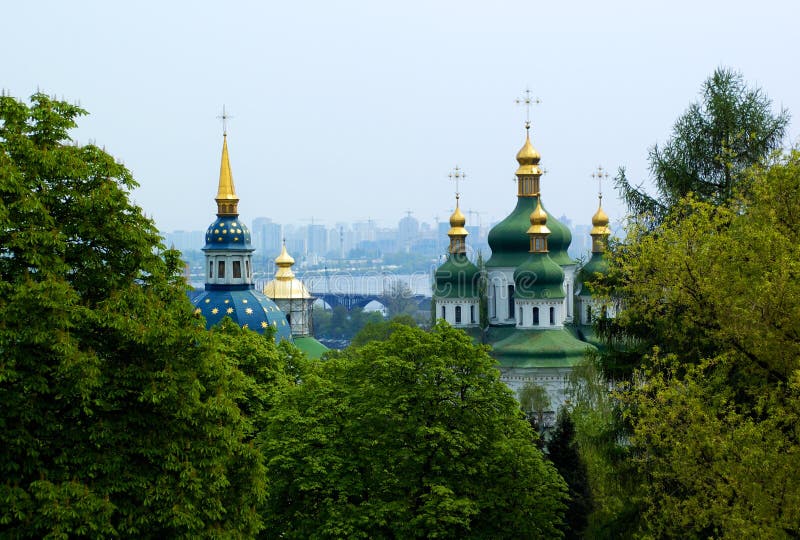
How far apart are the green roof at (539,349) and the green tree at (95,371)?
3637cm

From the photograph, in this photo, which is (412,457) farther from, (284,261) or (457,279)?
(284,261)

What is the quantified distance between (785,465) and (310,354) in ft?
157

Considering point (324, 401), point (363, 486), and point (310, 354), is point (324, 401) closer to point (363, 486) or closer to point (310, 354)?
point (363, 486)

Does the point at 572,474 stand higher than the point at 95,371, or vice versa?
the point at 95,371

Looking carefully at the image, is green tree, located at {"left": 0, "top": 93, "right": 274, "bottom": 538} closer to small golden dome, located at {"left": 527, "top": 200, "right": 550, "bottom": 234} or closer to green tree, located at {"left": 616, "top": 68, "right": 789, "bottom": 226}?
green tree, located at {"left": 616, "top": 68, "right": 789, "bottom": 226}

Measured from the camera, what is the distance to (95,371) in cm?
1516

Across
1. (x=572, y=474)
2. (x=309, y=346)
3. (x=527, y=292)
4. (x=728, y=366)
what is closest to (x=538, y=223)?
(x=527, y=292)

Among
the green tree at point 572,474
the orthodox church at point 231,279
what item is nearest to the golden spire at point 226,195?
the orthodox church at point 231,279

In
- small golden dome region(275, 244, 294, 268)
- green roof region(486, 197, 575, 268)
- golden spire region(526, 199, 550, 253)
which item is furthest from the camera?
small golden dome region(275, 244, 294, 268)

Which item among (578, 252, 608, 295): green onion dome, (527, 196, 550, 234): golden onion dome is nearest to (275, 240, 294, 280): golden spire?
(578, 252, 608, 295): green onion dome

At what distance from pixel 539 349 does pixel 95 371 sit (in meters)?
39.2

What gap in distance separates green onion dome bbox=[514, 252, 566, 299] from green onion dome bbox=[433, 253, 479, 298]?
12.4ft

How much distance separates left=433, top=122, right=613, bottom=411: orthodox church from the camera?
52.8 meters

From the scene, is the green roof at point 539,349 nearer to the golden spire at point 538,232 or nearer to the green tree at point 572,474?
the golden spire at point 538,232
